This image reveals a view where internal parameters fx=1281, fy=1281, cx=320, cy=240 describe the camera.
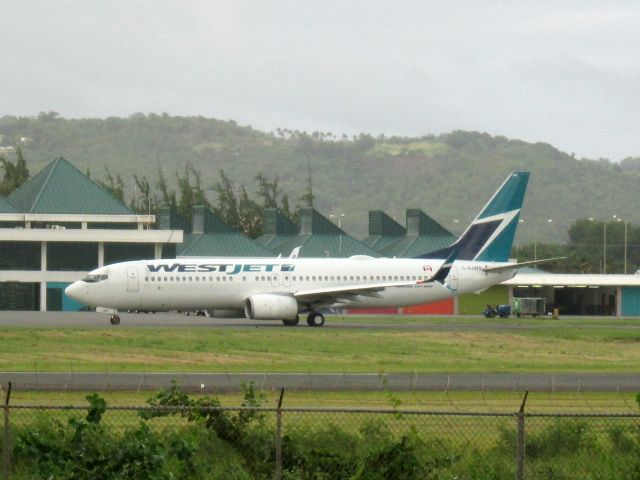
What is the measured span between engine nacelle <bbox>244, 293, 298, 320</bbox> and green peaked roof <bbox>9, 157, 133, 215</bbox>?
34149mm

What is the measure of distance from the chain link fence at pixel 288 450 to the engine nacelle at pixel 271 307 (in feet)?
130

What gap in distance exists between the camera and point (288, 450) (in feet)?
55.7

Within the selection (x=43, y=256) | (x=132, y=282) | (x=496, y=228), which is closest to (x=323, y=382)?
(x=132, y=282)

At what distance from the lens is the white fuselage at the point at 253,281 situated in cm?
6019

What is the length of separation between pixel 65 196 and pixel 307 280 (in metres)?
35.1

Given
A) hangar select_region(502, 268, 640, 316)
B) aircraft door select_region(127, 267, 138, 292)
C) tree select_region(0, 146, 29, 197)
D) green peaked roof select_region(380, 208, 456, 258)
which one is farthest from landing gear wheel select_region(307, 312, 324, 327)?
tree select_region(0, 146, 29, 197)

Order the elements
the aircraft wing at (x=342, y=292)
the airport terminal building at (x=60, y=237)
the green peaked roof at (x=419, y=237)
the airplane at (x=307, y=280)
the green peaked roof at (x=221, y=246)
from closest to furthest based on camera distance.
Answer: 1. the airplane at (x=307, y=280)
2. the aircraft wing at (x=342, y=292)
3. the airport terminal building at (x=60, y=237)
4. the green peaked roof at (x=221, y=246)
5. the green peaked roof at (x=419, y=237)

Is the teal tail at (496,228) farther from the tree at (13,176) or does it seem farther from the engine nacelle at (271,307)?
the tree at (13,176)

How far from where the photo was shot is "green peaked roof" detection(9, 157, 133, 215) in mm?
92000

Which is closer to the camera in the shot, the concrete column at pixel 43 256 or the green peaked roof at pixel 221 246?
the concrete column at pixel 43 256

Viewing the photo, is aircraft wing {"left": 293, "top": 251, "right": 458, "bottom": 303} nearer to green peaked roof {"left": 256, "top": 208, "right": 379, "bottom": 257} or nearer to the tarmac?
the tarmac

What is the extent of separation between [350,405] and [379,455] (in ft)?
33.3

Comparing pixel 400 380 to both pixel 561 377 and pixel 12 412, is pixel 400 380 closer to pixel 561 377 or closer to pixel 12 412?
pixel 561 377

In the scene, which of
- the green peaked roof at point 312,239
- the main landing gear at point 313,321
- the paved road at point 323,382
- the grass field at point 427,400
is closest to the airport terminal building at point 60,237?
the green peaked roof at point 312,239
